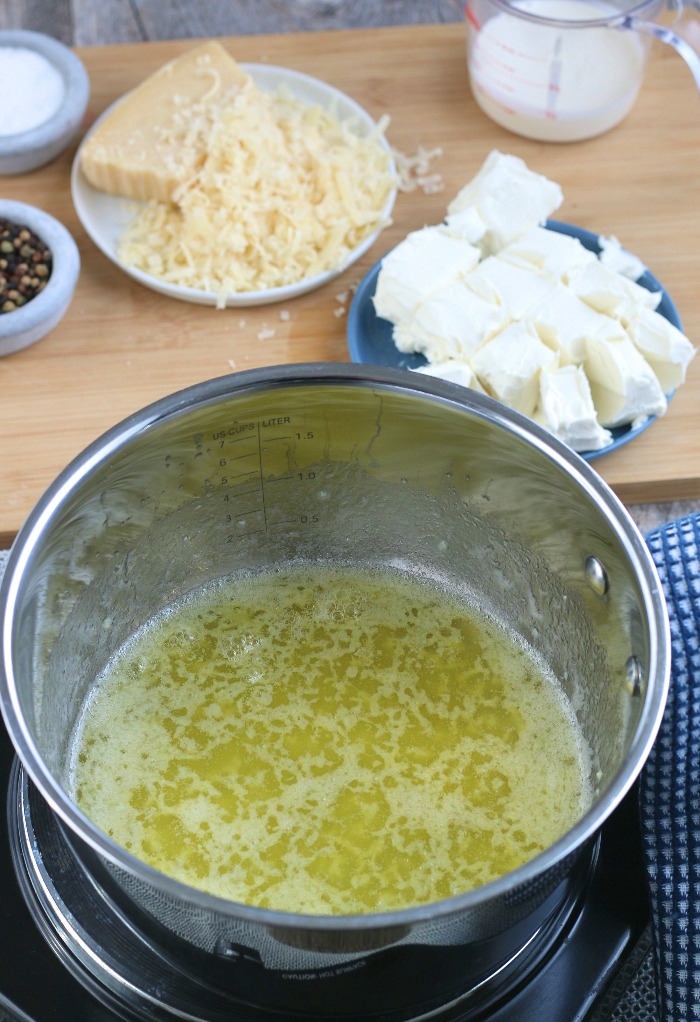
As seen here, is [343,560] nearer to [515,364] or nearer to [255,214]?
[515,364]

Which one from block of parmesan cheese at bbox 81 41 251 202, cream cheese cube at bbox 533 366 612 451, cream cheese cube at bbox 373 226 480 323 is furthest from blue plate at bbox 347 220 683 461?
block of parmesan cheese at bbox 81 41 251 202

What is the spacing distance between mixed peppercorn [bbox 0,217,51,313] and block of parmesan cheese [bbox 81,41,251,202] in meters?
0.12

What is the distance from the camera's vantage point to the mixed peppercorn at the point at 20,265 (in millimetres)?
1244

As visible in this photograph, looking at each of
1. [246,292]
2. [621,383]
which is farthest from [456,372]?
[246,292]

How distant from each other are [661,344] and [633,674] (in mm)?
509

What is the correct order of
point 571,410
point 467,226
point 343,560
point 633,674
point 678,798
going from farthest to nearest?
1. point 467,226
2. point 571,410
3. point 343,560
4. point 678,798
5. point 633,674

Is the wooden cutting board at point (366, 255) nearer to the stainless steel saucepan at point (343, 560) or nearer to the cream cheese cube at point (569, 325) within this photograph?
the cream cheese cube at point (569, 325)

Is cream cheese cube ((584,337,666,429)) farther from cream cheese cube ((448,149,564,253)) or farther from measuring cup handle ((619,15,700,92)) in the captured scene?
measuring cup handle ((619,15,700,92))

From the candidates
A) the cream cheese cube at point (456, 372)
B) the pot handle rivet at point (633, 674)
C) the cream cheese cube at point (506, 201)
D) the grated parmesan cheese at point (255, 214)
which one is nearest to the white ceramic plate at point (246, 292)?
the grated parmesan cheese at point (255, 214)

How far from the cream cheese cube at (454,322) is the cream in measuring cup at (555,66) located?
0.35 m

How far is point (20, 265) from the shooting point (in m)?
1.26

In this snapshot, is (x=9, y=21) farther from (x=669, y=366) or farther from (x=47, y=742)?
(x=47, y=742)

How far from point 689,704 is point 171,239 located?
781 mm

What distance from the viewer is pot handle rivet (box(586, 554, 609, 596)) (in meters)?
0.80
